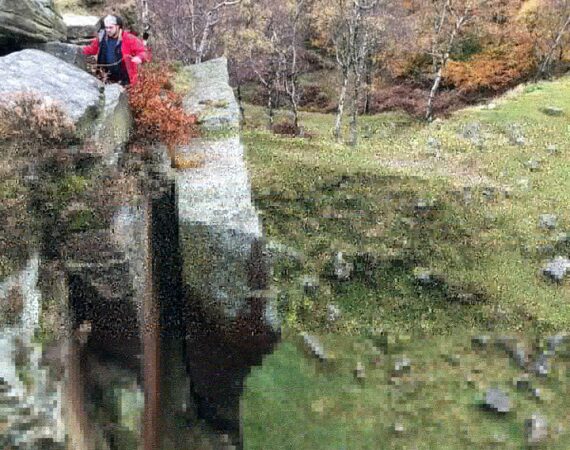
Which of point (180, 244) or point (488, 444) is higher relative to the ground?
point (180, 244)

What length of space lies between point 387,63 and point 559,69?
8.55 metres

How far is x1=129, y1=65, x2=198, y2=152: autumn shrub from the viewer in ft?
35.1

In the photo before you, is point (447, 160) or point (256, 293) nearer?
point (256, 293)

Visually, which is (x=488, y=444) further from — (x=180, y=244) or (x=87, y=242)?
(x=87, y=242)

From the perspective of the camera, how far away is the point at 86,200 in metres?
7.88

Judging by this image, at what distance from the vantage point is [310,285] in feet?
37.1

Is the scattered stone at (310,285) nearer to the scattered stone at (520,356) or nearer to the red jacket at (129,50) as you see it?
the scattered stone at (520,356)

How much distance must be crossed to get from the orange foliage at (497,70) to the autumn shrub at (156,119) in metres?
25.5

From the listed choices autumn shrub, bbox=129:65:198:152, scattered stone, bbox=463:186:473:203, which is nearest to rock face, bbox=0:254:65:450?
autumn shrub, bbox=129:65:198:152

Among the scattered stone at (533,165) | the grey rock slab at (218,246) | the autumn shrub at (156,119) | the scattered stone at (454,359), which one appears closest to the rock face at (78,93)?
the autumn shrub at (156,119)

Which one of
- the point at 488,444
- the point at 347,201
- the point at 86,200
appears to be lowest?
the point at 488,444

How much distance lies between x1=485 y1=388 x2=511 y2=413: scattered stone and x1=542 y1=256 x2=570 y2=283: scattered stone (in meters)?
3.19

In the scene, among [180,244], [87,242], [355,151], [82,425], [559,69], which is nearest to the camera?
[82,425]

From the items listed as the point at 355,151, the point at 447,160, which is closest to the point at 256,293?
the point at 355,151
